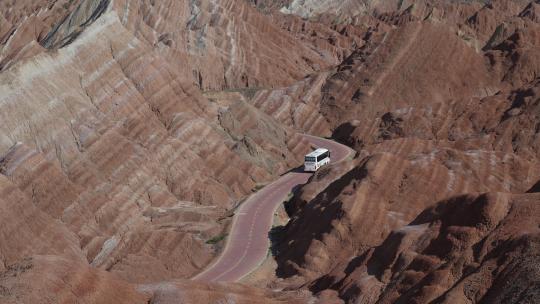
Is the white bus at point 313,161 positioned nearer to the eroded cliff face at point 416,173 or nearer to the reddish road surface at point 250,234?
the reddish road surface at point 250,234

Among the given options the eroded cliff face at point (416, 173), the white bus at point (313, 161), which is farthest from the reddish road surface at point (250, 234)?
the eroded cliff face at point (416, 173)

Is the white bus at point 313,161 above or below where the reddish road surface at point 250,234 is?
below

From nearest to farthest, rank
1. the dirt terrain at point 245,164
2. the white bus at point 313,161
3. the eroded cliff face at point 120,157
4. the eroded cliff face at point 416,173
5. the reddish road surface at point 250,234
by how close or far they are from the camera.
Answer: the eroded cliff face at point 416,173, the dirt terrain at point 245,164, the reddish road surface at point 250,234, the eroded cliff face at point 120,157, the white bus at point 313,161

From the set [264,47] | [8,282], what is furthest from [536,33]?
[8,282]

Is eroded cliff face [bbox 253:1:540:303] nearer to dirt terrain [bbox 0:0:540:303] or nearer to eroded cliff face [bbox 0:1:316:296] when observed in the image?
dirt terrain [bbox 0:0:540:303]

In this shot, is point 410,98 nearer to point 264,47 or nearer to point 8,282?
point 264,47
